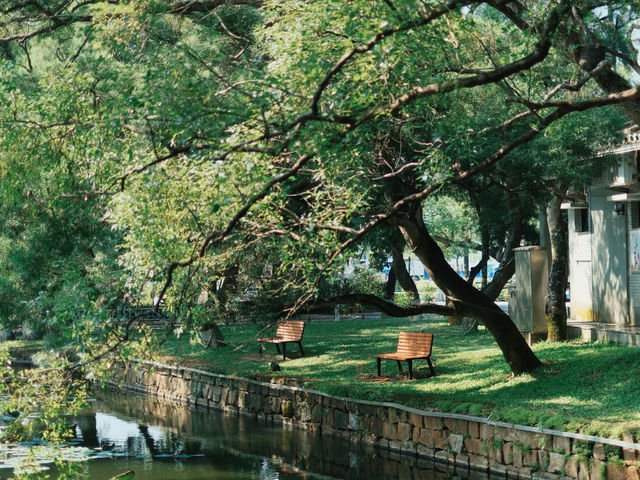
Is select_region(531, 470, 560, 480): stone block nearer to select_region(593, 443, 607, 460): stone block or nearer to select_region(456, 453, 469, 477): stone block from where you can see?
select_region(593, 443, 607, 460): stone block

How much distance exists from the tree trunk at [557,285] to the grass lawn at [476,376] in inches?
22.5

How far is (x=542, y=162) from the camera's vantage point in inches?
690

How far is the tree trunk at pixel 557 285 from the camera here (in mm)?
18000

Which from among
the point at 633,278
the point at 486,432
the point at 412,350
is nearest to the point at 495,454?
the point at 486,432

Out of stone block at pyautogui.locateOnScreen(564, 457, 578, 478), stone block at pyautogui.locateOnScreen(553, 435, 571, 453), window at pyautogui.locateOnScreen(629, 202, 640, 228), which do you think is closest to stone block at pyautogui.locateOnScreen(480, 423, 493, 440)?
stone block at pyautogui.locateOnScreen(553, 435, 571, 453)

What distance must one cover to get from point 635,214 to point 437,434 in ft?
27.6

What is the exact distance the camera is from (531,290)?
696 inches

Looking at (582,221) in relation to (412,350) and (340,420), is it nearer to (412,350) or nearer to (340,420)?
(412,350)

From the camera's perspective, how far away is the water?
14.2m

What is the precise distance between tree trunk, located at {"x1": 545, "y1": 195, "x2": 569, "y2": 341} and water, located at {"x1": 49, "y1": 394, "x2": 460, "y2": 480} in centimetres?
491

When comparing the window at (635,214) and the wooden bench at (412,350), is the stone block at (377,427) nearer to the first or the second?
the wooden bench at (412,350)

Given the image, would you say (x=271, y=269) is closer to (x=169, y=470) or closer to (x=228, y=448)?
(x=228, y=448)

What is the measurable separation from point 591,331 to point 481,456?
5.41m

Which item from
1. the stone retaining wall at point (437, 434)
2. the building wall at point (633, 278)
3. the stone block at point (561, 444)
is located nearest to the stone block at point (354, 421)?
the stone retaining wall at point (437, 434)
